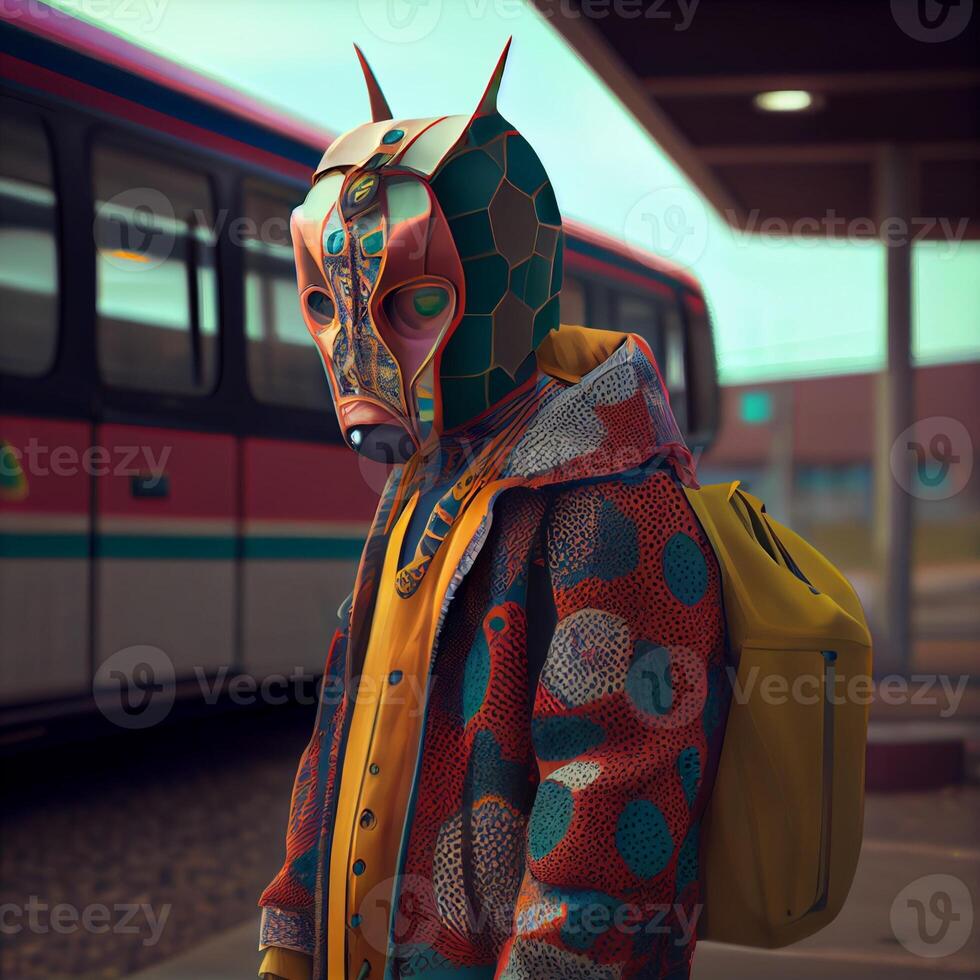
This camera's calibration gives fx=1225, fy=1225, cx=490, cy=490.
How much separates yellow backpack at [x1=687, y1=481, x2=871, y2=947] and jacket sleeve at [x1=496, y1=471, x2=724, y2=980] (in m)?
0.03

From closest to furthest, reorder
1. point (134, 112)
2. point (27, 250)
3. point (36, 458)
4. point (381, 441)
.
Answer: point (381, 441) → point (36, 458) → point (27, 250) → point (134, 112)

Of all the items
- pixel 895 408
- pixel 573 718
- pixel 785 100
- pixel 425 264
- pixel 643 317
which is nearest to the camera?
pixel 573 718

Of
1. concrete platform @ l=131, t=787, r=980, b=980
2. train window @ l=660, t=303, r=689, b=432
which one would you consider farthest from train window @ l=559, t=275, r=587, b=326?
concrete platform @ l=131, t=787, r=980, b=980

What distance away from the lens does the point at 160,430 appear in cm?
577

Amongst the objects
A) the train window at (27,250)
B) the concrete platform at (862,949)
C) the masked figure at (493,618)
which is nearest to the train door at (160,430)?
the train window at (27,250)

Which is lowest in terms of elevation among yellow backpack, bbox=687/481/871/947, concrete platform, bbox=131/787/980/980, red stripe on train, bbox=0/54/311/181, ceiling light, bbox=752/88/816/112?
concrete platform, bbox=131/787/980/980

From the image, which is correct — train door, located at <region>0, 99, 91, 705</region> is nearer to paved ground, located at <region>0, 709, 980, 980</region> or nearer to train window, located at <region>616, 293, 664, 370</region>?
paved ground, located at <region>0, 709, 980, 980</region>

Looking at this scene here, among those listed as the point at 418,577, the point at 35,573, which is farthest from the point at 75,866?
the point at 418,577

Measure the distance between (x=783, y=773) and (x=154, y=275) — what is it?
199 inches

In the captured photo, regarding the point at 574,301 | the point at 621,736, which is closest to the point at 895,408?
the point at 574,301

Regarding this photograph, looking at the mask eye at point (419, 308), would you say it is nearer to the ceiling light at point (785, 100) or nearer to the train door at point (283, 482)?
the train door at point (283, 482)

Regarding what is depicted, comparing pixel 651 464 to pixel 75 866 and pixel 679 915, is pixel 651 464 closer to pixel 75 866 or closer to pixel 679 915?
pixel 679 915

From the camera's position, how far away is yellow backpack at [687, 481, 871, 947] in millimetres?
1331

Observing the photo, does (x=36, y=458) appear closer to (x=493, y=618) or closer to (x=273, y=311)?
(x=273, y=311)
